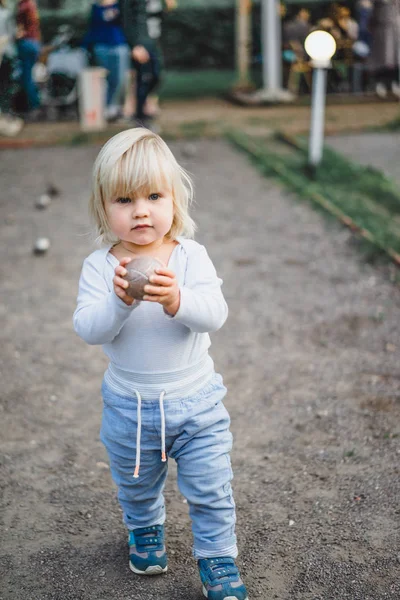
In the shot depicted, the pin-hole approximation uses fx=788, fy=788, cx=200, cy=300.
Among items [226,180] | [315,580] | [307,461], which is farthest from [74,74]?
[315,580]

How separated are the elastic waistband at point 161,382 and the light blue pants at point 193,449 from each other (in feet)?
0.06

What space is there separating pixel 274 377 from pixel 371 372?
49 cm

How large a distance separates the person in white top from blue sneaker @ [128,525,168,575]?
17 centimetres

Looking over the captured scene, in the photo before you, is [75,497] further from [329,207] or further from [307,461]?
[329,207]

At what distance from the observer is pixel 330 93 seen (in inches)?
525

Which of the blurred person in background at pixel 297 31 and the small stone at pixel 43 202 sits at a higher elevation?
the blurred person in background at pixel 297 31

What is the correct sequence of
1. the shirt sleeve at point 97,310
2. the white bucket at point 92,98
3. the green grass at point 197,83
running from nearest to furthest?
the shirt sleeve at point 97,310
the white bucket at point 92,98
the green grass at point 197,83

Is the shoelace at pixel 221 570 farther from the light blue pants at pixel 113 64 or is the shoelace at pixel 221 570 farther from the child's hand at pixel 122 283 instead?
the light blue pants at pixel 113 64

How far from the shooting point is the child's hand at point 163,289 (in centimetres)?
206

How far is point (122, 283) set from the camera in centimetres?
208

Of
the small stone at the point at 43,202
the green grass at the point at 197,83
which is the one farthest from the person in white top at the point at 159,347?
the green grass at the point at 197,83

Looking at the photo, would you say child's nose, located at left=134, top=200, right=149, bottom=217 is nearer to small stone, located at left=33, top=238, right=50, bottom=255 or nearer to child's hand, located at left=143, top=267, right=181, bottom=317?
child's hand, located at left=143, top=267, right=181, bottom=317

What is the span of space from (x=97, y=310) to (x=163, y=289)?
27 cm

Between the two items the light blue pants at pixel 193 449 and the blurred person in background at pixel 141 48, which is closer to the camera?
the light blue pants at pixel 193 449
